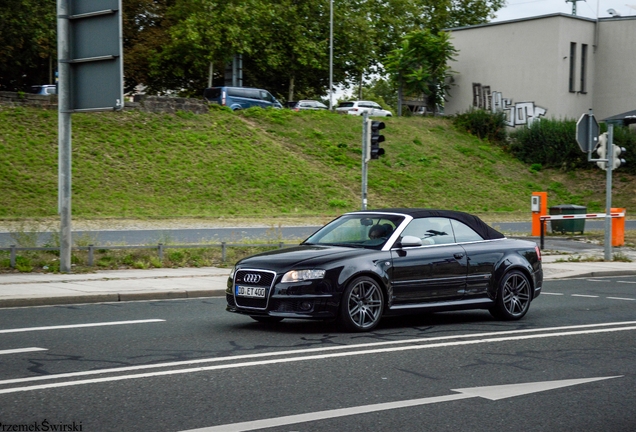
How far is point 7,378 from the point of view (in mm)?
7258

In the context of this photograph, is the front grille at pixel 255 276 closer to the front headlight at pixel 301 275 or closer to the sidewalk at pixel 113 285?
the front headlight at pixel 301 275

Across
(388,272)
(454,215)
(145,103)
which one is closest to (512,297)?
(454,215)

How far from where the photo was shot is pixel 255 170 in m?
40.0

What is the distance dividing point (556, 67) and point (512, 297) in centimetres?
4338

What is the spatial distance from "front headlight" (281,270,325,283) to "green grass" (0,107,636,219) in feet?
72.0

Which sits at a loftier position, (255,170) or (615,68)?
(615,68)

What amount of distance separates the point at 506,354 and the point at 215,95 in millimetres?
40852

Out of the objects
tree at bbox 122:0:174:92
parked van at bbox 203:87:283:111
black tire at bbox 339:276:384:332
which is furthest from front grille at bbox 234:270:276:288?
tree at bbox 122:0:174:92

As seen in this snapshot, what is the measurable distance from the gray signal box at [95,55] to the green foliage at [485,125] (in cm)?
3973

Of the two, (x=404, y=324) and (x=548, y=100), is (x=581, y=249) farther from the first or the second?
(x=548, y=100)

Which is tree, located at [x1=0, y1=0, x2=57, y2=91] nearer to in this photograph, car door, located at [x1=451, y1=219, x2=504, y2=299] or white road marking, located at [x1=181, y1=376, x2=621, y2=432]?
car door, located at [x1=451, y1=219, x2=504, y2=299]

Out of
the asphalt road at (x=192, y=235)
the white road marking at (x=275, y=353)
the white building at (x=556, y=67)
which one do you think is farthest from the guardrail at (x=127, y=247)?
the white building at (x=556, y=67)

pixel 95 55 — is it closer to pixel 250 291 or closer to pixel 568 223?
pixel 250 291

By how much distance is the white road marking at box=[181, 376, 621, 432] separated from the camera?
19.0ft
